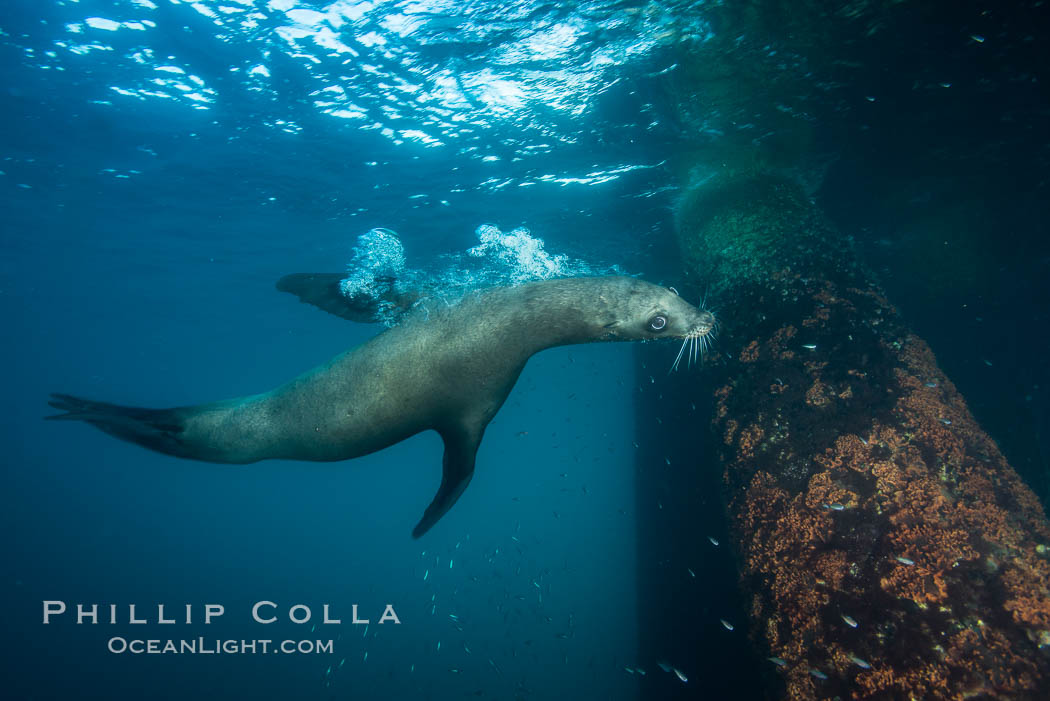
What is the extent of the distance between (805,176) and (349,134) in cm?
959

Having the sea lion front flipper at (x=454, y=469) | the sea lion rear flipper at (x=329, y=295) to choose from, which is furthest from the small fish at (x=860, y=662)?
the sea lion rear flipper at (x=329, y=295)

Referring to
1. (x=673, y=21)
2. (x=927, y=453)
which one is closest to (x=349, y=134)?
(x=673, y=21)

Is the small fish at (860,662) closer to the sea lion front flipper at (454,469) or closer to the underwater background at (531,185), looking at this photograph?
the underwater background at (531,185)

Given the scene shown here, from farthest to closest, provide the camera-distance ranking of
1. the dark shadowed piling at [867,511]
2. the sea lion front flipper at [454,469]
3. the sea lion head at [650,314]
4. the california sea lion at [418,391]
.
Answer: the sea lion front flipper at [454,469], the california sea lion at [418,391], the sea lion head at [650,314], the dark shadowed piling at [867,511]

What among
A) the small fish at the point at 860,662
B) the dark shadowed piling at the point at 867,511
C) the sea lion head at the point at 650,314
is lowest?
the small fish at the point at 860,662

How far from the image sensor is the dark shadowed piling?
313 centimetres

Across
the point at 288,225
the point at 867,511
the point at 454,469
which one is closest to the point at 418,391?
the point at 454,469

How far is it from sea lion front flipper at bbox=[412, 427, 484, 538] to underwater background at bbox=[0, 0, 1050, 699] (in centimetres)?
260

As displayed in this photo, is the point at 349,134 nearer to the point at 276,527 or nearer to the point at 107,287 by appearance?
the point at 107,287

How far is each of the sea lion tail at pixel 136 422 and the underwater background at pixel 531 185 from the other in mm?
5073

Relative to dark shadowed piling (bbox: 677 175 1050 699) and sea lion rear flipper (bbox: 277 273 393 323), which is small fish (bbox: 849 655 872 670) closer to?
dark shadowed piling (bbox: 677 175 1050 699)

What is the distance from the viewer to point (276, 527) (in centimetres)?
5647

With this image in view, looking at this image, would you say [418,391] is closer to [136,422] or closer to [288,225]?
[136,422]

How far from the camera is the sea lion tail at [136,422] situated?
3.77 m
